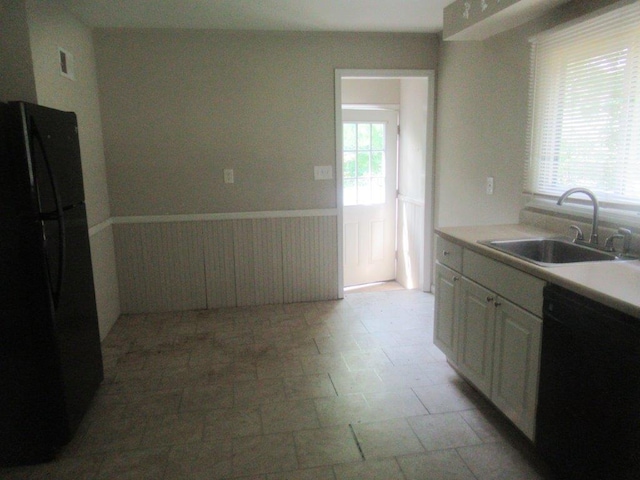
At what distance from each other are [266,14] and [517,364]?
284 centimetres

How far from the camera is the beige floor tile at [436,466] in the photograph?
202 cm

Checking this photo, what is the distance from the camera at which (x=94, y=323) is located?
2.67m

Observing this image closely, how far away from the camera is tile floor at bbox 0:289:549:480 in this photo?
6.91 feet

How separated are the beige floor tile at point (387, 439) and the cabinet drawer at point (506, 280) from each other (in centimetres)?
81

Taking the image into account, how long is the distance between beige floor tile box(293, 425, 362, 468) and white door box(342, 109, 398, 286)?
2.98 metres

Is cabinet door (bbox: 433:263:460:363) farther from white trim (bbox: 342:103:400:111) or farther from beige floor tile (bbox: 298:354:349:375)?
white trim (bbox: 342:103:400:111)

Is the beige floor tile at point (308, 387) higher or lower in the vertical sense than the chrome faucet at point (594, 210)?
lower

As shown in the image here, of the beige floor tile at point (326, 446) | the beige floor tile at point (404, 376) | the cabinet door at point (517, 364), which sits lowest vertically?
the beige floor tile at point (326, 446)

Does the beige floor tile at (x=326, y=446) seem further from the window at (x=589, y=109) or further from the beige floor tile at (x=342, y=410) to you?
the window at (x=589, y=109)

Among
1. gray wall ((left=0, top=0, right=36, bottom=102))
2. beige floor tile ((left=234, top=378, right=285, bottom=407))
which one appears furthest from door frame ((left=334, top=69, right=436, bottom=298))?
gray wall ((left=0, top=0, right=36, bottom=102))

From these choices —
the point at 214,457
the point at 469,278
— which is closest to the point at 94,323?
the point at 214,457

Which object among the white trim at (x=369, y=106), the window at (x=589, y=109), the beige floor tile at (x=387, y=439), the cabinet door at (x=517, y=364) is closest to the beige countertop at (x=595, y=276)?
the cabinet door at (x=517, y=364)

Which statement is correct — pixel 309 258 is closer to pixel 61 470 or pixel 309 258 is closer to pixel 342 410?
pixel 342 410

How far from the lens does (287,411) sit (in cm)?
255
